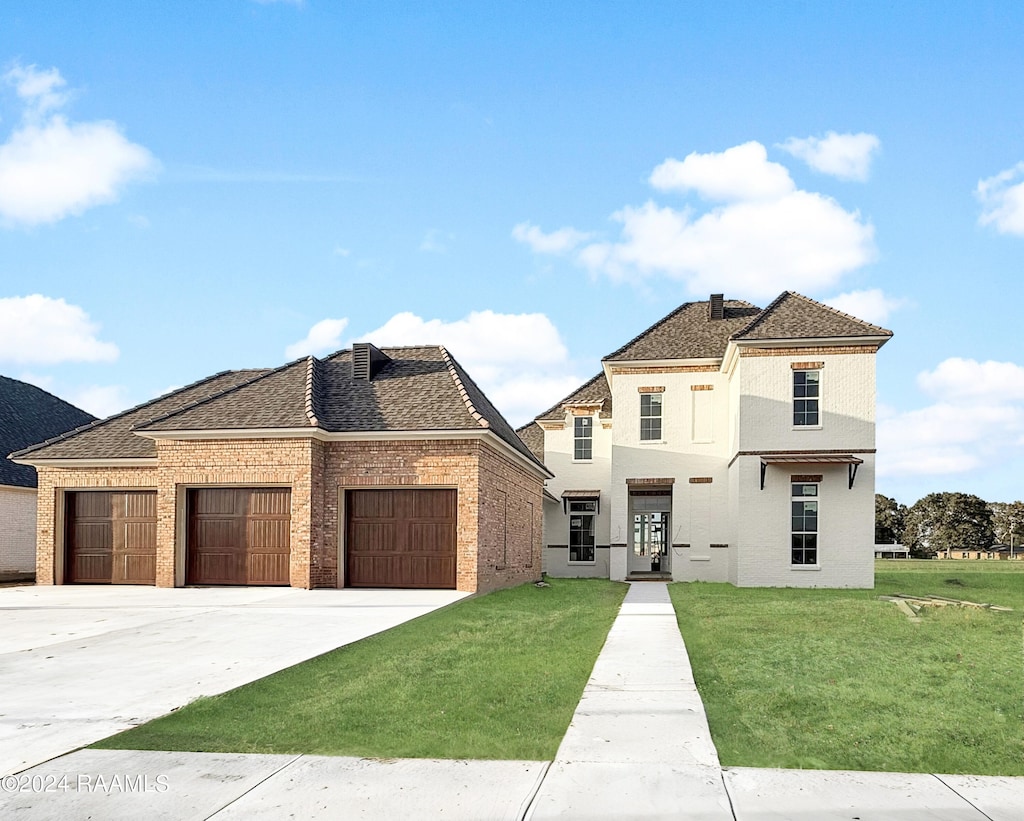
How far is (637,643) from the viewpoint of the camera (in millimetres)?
12648

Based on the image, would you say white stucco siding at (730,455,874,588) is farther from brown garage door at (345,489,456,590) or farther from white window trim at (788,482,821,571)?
brown garage door at (345,489,456,590)

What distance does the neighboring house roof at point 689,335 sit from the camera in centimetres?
2978

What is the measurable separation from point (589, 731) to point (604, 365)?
76.6 feet

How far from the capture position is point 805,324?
85.5ft

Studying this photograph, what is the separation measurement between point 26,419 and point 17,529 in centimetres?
583

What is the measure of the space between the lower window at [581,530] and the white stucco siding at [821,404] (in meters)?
9.30

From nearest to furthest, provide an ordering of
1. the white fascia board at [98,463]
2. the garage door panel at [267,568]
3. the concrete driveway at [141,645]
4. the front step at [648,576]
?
the concrete driveway at [141,645]
the garage door panel at [267,568]
the white fascia board at [98,463]
the front step at [648,576]

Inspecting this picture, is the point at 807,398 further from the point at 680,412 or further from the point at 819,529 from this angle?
the point at 680,412

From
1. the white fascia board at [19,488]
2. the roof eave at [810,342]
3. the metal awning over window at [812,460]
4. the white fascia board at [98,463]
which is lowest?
the white fascia board at [19,488]

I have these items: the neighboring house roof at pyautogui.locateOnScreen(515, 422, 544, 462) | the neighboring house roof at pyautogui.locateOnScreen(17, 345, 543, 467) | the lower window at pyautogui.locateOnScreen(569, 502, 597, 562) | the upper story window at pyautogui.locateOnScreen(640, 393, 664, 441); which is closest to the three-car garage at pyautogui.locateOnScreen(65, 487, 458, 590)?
the neighboring house roof at pyautogui.locateOnScreen(17, 345, 543, 467)

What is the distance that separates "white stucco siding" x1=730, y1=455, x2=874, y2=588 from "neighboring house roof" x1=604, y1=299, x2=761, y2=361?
16.4ft

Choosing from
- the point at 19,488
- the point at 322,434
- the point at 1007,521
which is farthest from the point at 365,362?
the point at 1007,521

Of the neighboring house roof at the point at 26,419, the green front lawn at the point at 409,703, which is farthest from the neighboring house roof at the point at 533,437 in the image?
the green front lawn at the point at 409,703

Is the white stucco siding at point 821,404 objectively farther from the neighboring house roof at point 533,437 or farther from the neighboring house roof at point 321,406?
the neighboring house roof at point 533,437
